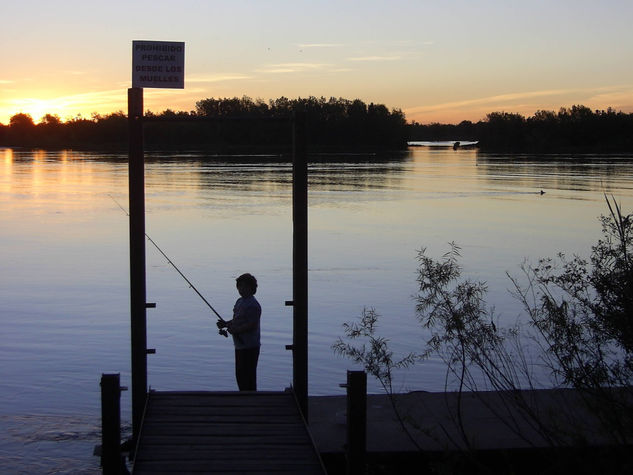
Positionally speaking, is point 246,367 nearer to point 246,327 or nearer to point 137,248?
point 246,327

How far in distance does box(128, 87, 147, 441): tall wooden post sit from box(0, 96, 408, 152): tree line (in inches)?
4604

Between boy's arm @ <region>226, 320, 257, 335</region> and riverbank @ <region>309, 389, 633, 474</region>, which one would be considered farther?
boy's arm @ <region>226, 320, 257, 335</region>

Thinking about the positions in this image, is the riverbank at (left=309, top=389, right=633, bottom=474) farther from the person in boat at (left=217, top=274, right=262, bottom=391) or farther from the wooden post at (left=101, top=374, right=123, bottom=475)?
the wooden post at (left=101, top=374, right=123, bottom=475)

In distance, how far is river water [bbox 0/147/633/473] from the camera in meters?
11.2

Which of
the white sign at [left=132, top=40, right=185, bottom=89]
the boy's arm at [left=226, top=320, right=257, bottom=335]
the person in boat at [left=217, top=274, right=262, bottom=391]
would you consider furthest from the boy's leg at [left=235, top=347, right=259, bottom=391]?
the white sign at [left=132, top=40, right=185, bottom=89]

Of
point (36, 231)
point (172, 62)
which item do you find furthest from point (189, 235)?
point (172, 62)

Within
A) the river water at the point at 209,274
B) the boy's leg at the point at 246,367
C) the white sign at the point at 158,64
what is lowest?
the river water at the point at 209,274

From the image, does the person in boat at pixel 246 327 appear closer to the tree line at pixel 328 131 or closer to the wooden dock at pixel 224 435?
the wooden dock at pixel 224 435

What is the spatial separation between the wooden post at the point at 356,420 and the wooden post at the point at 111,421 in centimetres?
167

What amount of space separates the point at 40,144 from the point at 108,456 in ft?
539

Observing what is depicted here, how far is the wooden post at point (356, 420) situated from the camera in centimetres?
639

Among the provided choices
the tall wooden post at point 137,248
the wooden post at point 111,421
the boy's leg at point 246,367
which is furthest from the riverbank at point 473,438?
the wooden post at point 111,421

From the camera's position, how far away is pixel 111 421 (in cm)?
635

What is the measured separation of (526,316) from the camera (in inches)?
604
